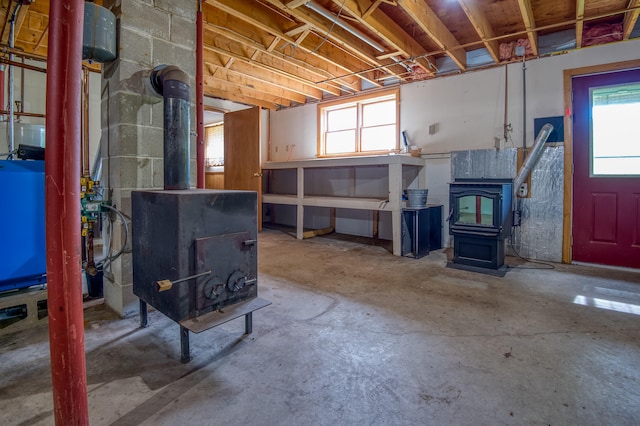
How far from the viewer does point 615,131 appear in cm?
338

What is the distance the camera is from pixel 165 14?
2.15 meters

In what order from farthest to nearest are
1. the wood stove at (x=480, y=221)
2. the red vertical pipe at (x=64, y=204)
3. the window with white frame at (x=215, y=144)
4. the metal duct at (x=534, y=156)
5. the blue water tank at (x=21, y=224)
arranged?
the window with white frame at (x=215, y=144)
the metal duct at (x=534, y=156)
the wood stove at (x=480, y=221)
the blue water tank at (x=21, y=224)
the red vertical pipe at (x=64, y=204)

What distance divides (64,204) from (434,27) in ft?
11.9

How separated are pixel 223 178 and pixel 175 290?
5.44 meters

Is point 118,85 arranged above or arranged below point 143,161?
above

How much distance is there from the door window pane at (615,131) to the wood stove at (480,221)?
98cm

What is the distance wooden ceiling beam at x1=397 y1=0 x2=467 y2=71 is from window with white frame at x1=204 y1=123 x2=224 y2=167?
4.77 metres

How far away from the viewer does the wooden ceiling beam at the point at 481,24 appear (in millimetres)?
2957

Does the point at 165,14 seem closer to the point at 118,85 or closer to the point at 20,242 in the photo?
the point at 118,85

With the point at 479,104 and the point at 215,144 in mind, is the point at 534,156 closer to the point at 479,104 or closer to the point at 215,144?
the point at 479,104

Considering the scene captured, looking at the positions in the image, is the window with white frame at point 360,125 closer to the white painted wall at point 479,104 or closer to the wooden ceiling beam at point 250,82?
the white painted wall at point 479,104

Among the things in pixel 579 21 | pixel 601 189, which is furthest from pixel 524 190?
pixel 579 21

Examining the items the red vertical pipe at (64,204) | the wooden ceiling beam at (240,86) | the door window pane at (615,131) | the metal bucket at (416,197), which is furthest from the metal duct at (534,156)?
the red vertical pipe at (64,204)

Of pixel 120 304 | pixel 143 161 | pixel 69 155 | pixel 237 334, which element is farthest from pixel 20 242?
pixel 69 155
